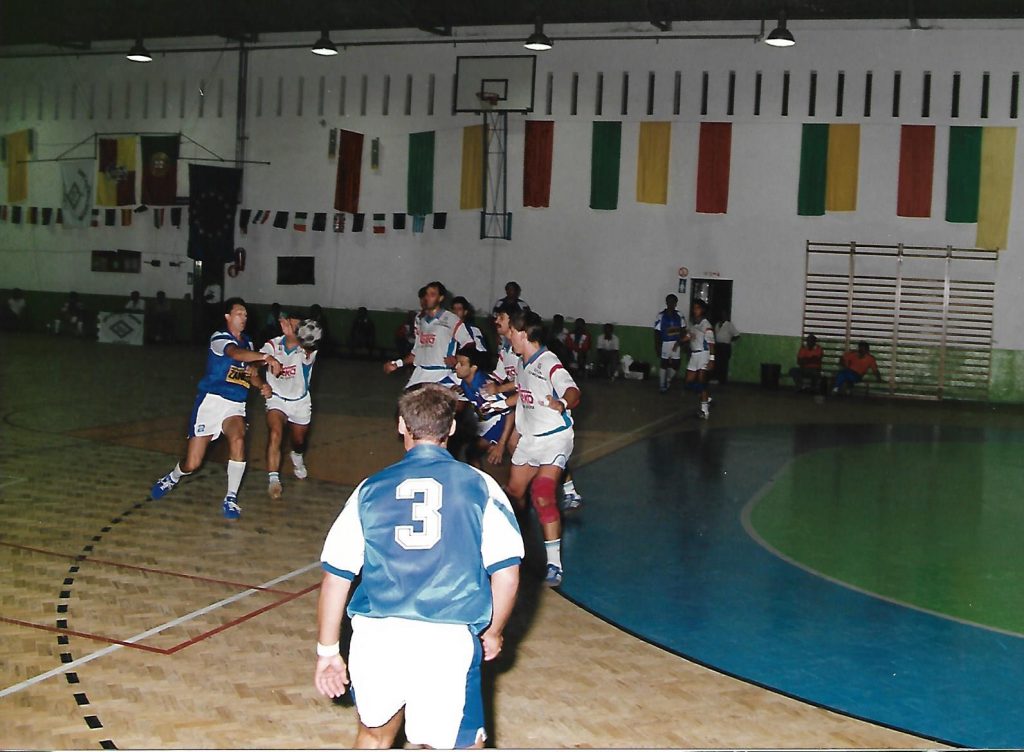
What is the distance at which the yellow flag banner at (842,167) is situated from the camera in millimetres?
23875

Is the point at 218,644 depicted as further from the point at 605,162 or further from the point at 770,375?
the point at 605,162

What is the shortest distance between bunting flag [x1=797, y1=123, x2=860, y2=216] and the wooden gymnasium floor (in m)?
14.8

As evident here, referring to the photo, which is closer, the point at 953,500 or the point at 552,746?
the point at 552,746

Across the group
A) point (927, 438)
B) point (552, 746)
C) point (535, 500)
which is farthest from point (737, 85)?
point (552, 746)

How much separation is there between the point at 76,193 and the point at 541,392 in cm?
2785

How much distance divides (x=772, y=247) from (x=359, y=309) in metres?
11.0

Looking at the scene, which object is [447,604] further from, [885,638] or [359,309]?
[359,309]

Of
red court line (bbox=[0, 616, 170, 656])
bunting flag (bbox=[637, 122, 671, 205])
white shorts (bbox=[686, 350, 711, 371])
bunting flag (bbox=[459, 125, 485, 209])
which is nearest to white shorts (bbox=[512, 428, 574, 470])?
red court line (bbox=[0, 616, 170, 656])

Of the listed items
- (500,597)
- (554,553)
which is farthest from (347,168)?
(500,597)

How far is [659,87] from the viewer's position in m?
25.3

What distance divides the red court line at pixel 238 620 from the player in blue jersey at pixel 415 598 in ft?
9.77

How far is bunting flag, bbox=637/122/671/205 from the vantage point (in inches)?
995

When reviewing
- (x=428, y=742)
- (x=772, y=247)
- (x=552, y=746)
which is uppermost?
(x=772, y=247)

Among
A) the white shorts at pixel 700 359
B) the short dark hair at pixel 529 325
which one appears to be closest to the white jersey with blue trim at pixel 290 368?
the short dark hair at pixel 529 325
